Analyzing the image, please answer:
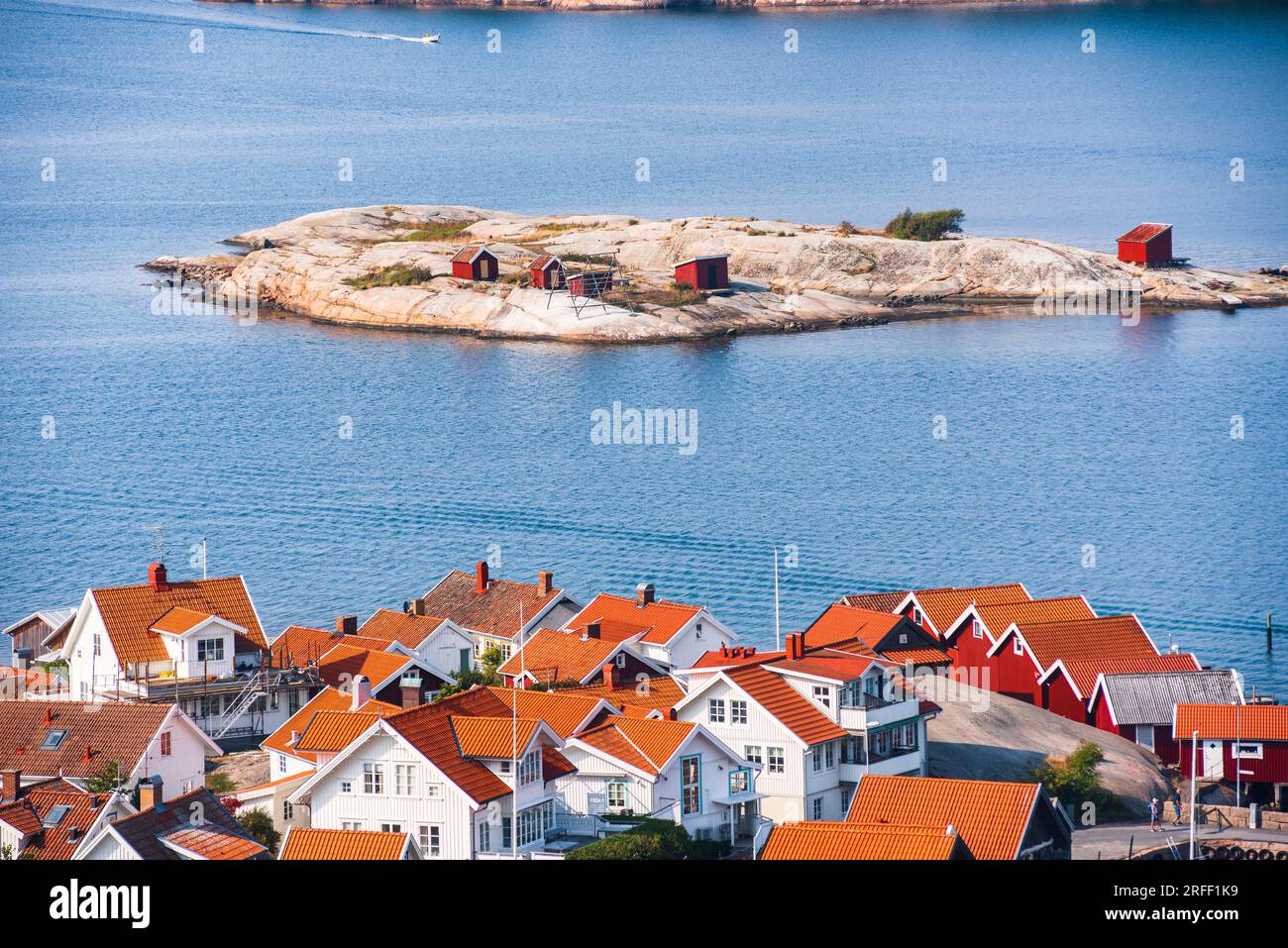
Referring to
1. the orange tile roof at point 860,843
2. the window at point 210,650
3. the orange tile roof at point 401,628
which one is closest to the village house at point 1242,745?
the orange tile roof at point 401,628

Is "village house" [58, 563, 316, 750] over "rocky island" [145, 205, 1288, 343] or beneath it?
beneath

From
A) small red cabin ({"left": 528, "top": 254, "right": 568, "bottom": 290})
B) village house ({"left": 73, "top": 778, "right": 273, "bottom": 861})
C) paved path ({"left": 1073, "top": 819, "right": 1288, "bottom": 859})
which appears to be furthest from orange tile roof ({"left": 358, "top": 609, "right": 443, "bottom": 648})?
small red cabin ({"left": 528, "top": 254, "right": 568, "bottom": 290})

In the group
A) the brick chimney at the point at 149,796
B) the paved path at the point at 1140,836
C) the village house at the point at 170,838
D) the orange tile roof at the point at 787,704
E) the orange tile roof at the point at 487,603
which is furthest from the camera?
the orange tile roof at the point at 487,603

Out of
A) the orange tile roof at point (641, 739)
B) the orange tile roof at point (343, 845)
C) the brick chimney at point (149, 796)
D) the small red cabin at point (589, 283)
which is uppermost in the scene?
the small red cabin at point (589, 283)

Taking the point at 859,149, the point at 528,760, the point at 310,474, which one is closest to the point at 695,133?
the point at 859,149

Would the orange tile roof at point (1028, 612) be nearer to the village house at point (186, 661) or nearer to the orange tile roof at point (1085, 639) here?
the orange tile roof at point (1085, 639)

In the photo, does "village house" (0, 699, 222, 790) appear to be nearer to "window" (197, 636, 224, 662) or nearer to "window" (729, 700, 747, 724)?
"window" (197, 636, 224, 662)
